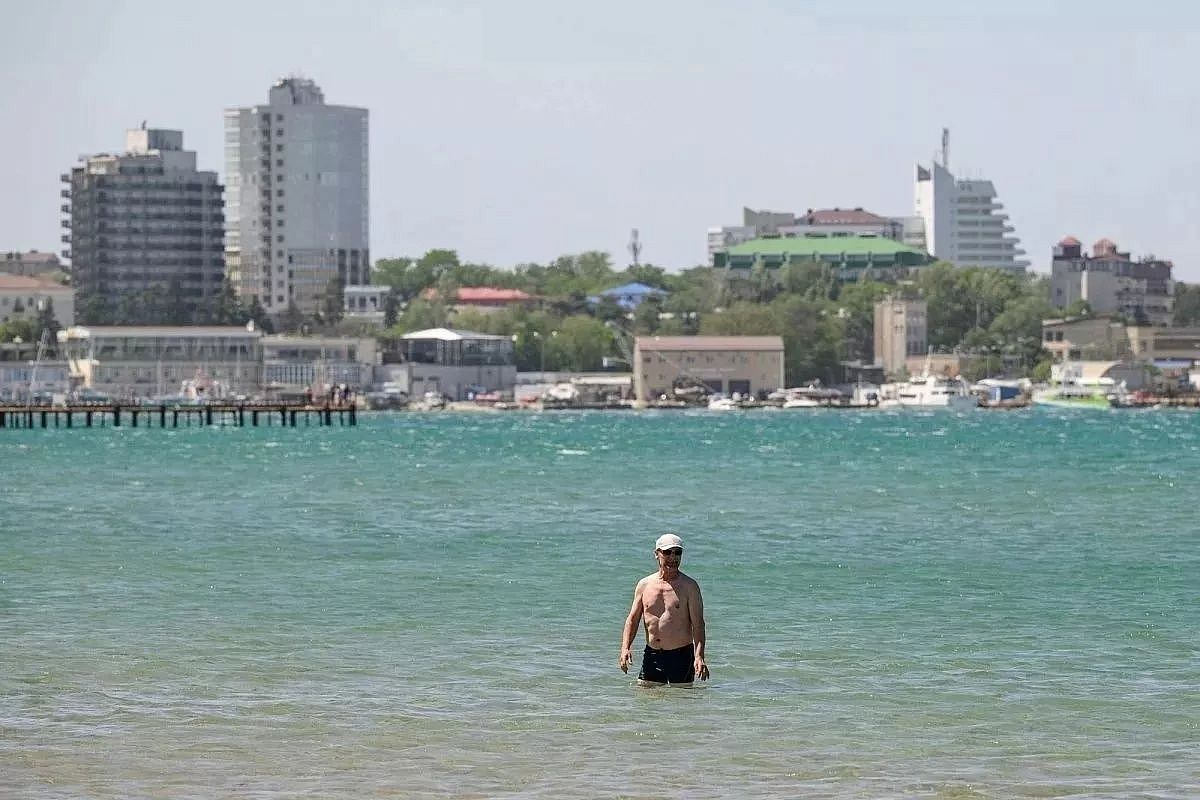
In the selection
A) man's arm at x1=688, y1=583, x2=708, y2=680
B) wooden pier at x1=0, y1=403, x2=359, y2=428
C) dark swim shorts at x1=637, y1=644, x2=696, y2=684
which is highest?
man's arm at x1=688, y1=583, x2=708, y2=680

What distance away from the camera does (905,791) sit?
23641 mm

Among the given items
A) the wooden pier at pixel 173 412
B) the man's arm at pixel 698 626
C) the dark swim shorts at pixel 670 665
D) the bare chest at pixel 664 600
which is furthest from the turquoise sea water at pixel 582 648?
the wooden pier at pixel 173 412

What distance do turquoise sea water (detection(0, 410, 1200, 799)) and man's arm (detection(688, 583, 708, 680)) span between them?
67cm

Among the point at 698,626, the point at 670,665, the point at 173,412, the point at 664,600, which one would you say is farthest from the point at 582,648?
the point at 173,412

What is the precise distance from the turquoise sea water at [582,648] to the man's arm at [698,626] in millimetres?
666

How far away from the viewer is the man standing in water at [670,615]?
26.1 metres

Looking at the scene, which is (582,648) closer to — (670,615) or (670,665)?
(670,665)

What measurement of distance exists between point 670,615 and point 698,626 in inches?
13.3

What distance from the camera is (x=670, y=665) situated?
27.7m

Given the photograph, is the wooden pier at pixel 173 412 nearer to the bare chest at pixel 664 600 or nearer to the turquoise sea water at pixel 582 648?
the turquoise sea water at pixel 582 648

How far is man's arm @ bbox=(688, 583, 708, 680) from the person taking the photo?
2633 centimetres

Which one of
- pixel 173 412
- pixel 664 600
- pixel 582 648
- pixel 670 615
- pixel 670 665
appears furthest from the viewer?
pixel 173 412

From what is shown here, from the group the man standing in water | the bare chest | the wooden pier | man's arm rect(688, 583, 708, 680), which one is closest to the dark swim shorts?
the man standing in water

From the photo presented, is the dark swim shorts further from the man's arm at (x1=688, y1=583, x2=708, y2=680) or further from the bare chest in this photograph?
the bare chest
